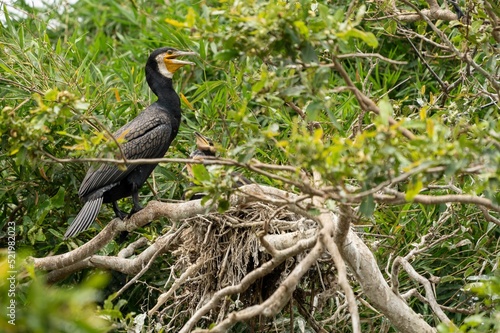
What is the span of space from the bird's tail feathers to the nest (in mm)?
697

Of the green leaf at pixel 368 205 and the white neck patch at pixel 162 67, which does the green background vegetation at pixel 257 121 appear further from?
the white neck patch at pixel 162 67

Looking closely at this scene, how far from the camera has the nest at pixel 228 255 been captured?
15.9 ft

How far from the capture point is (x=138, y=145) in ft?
19.4

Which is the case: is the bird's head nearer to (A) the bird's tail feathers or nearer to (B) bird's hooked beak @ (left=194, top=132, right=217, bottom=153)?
(B) bird's hooked beak @ (left=194, top=132, right=217, bottom=153)

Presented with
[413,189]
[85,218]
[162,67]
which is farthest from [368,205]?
[162,67]

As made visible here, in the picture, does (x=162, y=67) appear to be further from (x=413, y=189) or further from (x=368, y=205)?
(x=413, y=189)

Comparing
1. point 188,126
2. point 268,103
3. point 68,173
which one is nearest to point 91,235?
point 68,173

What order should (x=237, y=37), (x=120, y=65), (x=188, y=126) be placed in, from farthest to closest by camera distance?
(x=120, y=65), (x=188, y=126), (x=237, y=37)

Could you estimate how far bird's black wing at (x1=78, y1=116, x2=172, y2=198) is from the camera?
5699 millimetres

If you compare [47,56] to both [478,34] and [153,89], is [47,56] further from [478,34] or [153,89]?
[478,34]

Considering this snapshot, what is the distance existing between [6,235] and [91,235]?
1.90 ft

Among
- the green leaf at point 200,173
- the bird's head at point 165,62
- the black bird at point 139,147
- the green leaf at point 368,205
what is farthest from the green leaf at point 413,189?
the bird's head at point 165,62

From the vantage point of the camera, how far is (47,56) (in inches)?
242

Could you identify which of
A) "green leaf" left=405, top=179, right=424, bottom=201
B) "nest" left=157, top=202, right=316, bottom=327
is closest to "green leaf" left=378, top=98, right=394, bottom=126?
"green leaf" left=405, top=179, right=424, bottom=201
